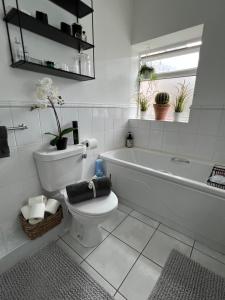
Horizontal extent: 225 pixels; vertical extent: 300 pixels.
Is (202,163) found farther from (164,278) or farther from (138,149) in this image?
(164,278)

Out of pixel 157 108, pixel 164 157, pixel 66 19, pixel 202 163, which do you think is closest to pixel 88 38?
pixel 66 19

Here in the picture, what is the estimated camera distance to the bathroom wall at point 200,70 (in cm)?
146

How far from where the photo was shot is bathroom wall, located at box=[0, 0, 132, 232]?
111 centimetres

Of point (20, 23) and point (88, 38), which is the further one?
point (88, 38)

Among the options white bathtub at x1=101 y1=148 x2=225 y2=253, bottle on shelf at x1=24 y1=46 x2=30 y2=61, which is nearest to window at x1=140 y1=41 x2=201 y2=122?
white bathtub at x1=101 y1=148 x2=225 y2=253

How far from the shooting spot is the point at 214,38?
4.78ft

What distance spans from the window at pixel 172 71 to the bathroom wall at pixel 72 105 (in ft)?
1.22

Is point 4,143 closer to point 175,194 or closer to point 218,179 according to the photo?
point 175,194

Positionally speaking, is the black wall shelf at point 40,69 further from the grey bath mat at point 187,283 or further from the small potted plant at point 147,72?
the grey bath mat at point 187,283

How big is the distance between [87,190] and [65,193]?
0.24m

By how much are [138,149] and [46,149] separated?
4.25 ft

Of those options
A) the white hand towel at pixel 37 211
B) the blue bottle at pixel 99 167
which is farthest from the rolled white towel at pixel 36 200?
the blue bottle at pixel 99 167

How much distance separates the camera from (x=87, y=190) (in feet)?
3.78

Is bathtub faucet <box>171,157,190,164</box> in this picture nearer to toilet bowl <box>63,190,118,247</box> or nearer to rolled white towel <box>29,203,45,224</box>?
toilet bowl <box>63,190,118,247</box>
